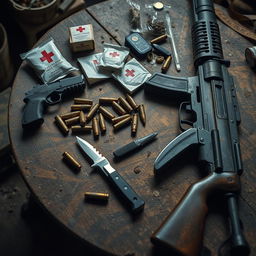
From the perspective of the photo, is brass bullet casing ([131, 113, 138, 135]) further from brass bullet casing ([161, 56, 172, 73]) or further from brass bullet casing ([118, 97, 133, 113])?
brass bullet casing ([161, 56, 172, 73])

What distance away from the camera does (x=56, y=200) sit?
1513mm

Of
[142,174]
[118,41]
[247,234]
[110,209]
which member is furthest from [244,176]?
[118,41]

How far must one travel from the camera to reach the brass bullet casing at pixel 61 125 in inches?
67.0

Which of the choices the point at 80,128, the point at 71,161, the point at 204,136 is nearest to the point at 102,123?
the point at 80,128

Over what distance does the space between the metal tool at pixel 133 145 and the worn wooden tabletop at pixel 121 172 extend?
32 millimetres

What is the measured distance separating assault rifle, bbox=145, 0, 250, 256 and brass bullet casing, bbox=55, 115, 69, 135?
463 millimetres

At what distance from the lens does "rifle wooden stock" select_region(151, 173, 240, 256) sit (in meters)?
1.31

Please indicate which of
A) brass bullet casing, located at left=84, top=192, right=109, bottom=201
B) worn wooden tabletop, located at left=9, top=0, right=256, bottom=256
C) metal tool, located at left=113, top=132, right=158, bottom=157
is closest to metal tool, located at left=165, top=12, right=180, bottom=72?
worn wooden tabletop, located at left=9, top=0, right=256, bottom=256

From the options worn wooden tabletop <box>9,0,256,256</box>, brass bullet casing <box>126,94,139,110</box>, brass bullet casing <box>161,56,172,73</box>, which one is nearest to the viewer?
worn wooden tabletop <box>9,0,256,256</box>

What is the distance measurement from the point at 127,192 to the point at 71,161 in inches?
11.7

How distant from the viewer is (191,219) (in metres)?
1.36

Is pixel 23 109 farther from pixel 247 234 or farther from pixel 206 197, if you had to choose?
pixel 247 234

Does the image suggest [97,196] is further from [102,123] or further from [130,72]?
[130,72]

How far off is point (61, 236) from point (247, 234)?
4.18 feet
